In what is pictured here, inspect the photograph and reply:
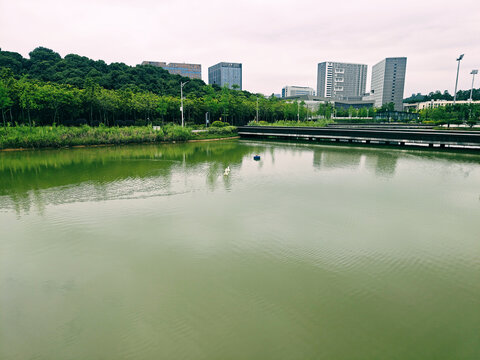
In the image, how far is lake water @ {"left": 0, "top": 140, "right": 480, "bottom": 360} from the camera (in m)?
5.01

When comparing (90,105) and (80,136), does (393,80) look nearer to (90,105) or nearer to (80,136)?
(90,105)

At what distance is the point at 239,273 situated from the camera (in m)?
7.11

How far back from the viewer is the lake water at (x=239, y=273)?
501cm

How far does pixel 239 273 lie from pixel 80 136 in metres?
33.7

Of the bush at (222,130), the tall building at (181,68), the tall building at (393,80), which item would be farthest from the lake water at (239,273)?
the tall building at (393,80)

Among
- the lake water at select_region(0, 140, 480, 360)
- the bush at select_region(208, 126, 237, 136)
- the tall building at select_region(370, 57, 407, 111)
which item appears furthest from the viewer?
the tall building at select_region(370, 57, 407, 111)

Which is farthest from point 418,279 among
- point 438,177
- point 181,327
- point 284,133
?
point 284,133

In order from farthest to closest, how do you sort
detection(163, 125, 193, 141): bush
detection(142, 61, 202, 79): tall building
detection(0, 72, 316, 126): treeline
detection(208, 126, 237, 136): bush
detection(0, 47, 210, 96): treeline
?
detection(142, 61, 202, 79): tall building < detection(0, 47, 210, 96): treeline < detection(208, 126, 237, 136): bush < detection(163, 125, 193, 141): bush < detection(0, 72, 316, 126): treeline

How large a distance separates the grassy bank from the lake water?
19202 millimetres

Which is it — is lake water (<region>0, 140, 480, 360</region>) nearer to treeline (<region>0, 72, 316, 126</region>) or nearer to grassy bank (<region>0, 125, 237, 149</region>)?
grassy bank (<region>0, 125, 237, 149</region>)

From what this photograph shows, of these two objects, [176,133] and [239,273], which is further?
[176,133]

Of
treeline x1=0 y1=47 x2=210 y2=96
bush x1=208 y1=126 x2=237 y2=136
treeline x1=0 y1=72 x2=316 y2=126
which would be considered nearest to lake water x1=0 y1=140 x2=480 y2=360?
treeline x1=0 y1=72 x2=316 y2=126

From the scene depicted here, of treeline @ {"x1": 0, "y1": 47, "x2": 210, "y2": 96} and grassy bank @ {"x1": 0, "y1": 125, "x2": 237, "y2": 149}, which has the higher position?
treeline @ {"x1": 0, "y1": 47, "x2": 210, "y2": 96}

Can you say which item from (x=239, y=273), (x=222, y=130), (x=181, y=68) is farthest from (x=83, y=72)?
(x=181, y=68)
